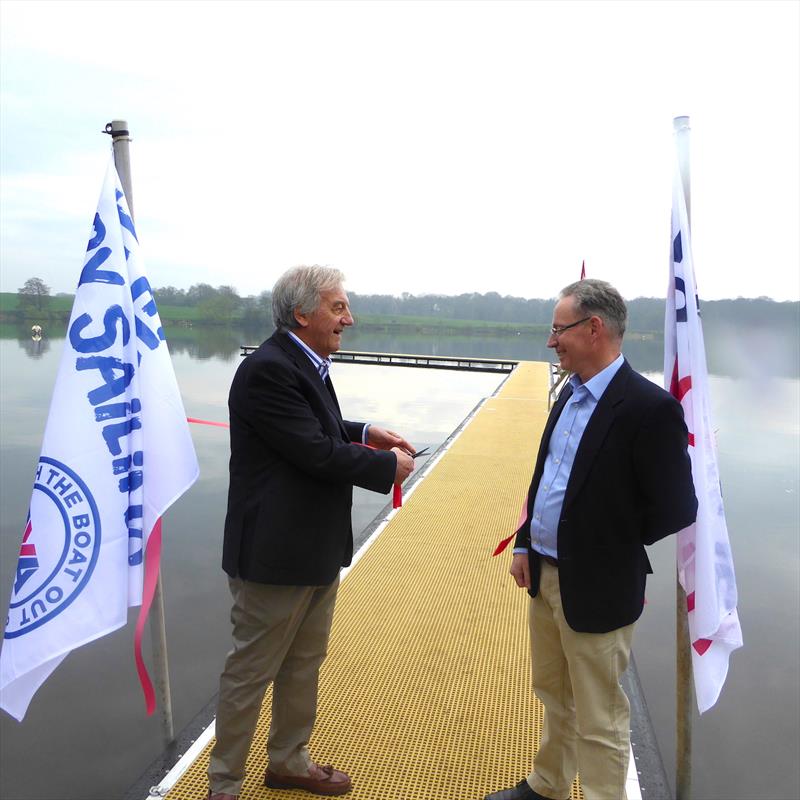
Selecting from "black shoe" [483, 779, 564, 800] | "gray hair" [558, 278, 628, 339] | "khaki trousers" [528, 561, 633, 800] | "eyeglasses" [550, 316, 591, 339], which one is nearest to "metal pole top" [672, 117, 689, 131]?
"gray hair" [558, 278, 628, 339]

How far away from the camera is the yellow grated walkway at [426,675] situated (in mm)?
2410

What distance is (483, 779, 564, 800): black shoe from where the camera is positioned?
7.38ft

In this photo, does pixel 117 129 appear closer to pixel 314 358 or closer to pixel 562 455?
pixel 314 358

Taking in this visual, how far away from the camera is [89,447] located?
2.19m

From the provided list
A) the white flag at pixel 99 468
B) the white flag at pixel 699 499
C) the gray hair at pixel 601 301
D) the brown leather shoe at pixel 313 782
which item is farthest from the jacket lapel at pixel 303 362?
the brown leather shoe at pixel 313 782

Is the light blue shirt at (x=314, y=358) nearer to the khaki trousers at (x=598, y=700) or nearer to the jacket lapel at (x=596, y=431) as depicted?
the jacket lapel at (x=596, y=431)

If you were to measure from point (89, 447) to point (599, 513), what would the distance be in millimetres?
1752

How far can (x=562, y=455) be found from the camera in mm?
2045

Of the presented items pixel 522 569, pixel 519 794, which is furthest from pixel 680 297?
pixel 519 794

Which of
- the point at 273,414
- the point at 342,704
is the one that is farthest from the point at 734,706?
the point at 273,414

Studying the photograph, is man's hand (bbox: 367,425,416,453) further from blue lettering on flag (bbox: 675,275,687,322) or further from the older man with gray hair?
blue lettering on flag (bbox: 675,275,687,322)

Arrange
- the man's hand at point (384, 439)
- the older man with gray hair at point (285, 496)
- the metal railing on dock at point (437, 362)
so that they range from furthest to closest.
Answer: the metal railing on dock at point (437, 362)
the man's hand at point (384, 439)
the older man with gray hair at point (285, 496)

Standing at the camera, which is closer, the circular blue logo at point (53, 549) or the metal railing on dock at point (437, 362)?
the circular blue logo at point (53, 549)

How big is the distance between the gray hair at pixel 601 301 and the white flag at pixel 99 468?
1.56 m
